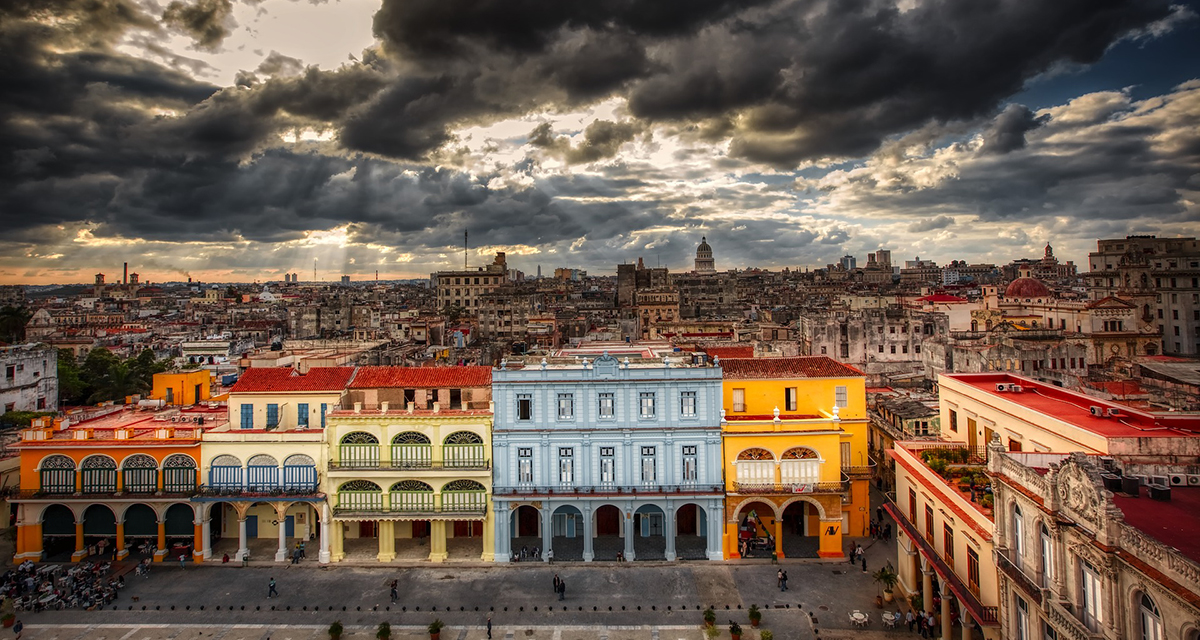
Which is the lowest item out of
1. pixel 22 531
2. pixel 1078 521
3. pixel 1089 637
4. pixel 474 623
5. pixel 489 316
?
pixel 474 623

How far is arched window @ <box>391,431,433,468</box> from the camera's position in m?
39.9

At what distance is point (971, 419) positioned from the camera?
115 feet

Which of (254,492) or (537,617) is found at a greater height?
(254,492)

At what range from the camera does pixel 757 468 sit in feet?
130

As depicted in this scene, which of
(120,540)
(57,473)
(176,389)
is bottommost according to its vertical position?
(120,540)

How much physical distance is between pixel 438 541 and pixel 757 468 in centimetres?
1884

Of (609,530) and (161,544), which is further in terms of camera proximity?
(609,530)

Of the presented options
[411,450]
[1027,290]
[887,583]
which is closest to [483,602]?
[411,450]

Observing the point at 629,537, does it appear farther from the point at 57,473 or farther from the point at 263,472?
the point at 57,473

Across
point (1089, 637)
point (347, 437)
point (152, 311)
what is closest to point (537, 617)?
point (347, 437)

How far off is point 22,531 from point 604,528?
112 feet

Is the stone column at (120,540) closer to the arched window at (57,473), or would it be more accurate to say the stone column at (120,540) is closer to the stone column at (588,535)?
the arched window at (57,473)

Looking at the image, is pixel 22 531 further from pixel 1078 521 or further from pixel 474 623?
pixel 1078 521

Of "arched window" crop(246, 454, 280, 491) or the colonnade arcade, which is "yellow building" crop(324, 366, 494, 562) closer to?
the colonnade arcade
